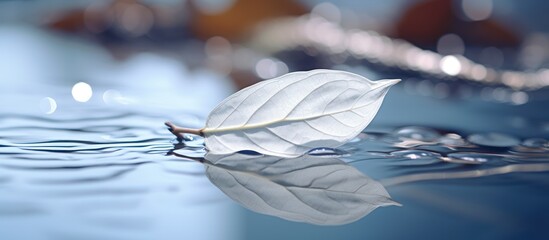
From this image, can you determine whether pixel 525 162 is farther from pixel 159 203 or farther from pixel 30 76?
pixel 30 76

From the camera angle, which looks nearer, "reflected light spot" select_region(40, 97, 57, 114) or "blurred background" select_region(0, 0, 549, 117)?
"reflected light spot" select_region(40, 97, 57, 114)

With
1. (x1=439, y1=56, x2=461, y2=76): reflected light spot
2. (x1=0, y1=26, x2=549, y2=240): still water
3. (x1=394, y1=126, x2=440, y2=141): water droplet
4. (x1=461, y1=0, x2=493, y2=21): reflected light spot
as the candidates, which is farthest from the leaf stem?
(x1=461, y1=0, x2=493, y2=21): reflected light spot

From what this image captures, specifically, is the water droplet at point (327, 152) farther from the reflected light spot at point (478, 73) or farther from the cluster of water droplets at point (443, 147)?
the reflected light spot at point (478, 73)

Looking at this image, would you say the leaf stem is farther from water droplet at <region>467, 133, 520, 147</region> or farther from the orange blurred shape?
the orange blurred shape

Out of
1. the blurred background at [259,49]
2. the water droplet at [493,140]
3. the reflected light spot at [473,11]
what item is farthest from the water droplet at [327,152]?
the reflected light spot at [473,11]

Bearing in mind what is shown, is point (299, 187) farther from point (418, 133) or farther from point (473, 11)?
point (473, 11)

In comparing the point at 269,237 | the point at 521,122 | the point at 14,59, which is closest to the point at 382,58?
the point at 521,122
